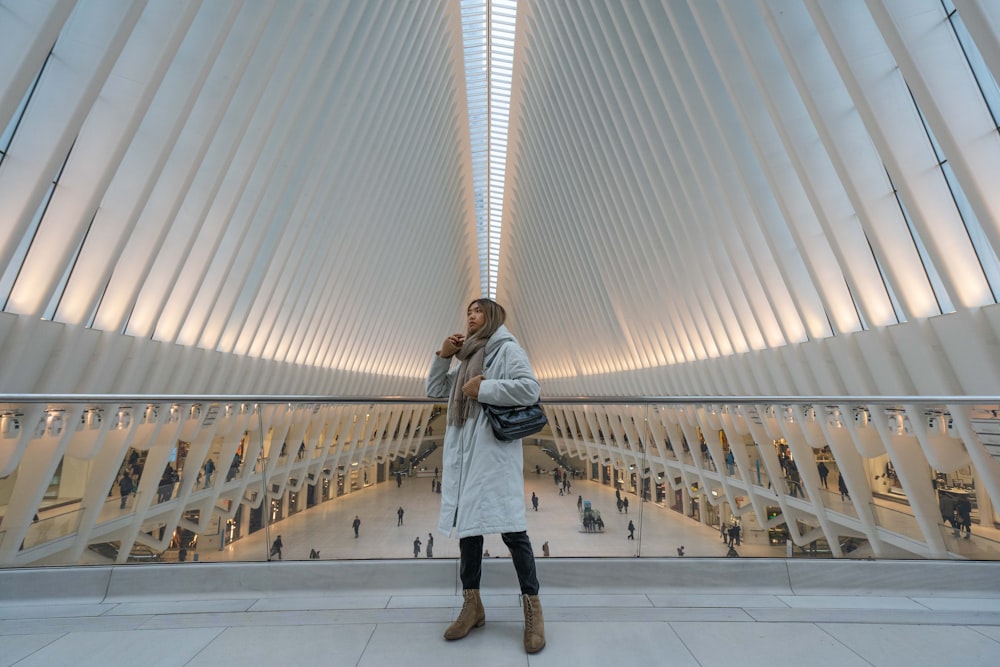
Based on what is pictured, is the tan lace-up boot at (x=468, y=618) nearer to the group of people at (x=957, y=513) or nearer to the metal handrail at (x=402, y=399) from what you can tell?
the metal handrail at (x=402, y=399)

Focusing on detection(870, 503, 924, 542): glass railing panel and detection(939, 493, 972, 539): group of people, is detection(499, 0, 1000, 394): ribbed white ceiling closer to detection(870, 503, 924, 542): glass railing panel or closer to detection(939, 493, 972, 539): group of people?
detection(939, 493, 972, 539): group of people

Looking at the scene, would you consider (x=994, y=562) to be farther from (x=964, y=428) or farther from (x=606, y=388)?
(x=606, y=388)

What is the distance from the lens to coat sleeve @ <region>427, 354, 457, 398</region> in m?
3.30

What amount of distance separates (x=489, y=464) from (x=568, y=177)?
20786 millimetres

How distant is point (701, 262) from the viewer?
14.4 metres

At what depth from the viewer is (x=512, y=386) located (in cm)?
287

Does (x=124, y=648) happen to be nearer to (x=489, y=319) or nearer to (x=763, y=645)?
(x=489, y=319)

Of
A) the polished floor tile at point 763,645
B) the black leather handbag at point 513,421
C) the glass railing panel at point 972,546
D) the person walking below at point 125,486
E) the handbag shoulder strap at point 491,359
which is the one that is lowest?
the polished floor tile at point 763,645

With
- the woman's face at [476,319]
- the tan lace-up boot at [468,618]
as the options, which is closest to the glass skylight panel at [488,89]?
the woman's face at [476,319]

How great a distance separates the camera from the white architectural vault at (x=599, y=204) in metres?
4.72

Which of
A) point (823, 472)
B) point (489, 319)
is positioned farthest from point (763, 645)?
point (489, 319)

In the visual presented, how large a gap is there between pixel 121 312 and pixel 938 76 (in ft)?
41.2

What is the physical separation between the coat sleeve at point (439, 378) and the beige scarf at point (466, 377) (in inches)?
3.8

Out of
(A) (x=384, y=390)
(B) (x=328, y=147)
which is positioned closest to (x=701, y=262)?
(B) (x=328, y=147)
